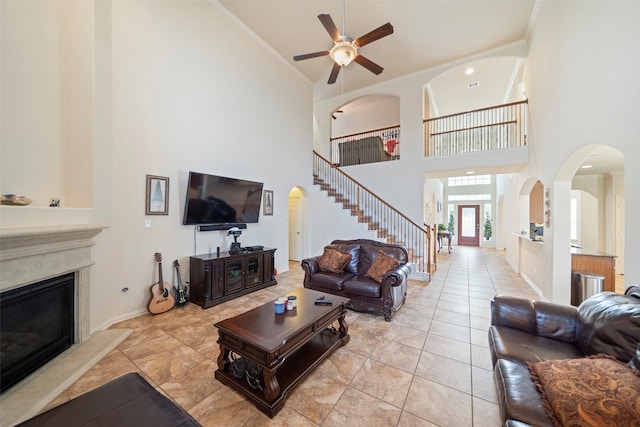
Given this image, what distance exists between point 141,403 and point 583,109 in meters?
4.79

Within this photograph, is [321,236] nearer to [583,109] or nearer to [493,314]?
[493,314]

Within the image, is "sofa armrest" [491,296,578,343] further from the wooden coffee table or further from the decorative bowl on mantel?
the decorative bowl on mantel

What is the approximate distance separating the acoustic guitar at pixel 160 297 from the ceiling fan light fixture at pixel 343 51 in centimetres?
386

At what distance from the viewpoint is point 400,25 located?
15.6ft

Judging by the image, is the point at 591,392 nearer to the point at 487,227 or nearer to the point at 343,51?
the point at 343,51

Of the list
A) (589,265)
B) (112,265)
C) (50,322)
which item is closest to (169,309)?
(112,265)

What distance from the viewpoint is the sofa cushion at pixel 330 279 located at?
349cm

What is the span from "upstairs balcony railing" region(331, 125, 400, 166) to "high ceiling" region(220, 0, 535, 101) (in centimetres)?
186

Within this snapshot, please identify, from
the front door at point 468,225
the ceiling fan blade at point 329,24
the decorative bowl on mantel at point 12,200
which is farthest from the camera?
the front door at point 468,225

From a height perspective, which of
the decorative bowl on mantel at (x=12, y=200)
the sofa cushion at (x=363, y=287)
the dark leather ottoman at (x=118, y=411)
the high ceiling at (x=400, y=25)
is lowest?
the sofa cushion at (x=363, y=287)

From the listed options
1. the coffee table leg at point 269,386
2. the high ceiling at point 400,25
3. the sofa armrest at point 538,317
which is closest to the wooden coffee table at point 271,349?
the coffee table leg at point 269,386

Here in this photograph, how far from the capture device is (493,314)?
2090 millimetres

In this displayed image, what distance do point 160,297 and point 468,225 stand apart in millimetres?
12275

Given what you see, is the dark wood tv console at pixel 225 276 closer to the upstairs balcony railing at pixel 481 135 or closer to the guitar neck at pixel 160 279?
the guitar neck at pixel 160 279
